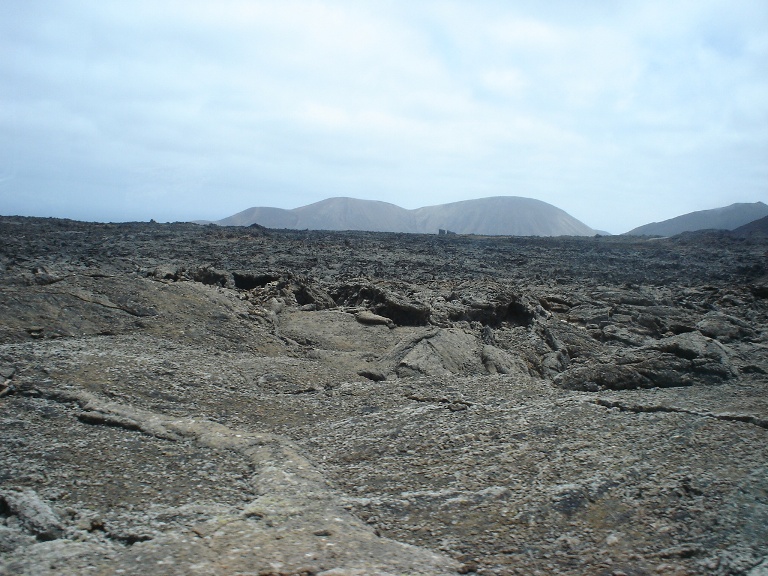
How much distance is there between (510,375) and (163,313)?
4.59 metres

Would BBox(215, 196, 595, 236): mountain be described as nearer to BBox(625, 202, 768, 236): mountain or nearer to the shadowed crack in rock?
BBox(625, 202, 768, 236): mountain

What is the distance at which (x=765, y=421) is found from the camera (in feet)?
18.4

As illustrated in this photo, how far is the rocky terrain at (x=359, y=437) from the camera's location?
366 centimetres

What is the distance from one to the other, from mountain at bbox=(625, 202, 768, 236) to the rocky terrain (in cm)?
5867

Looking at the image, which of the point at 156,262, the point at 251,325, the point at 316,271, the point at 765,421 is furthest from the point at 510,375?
the point at 156,262

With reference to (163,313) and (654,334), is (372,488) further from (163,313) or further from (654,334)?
(654,334)

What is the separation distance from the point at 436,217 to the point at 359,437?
2819 inches

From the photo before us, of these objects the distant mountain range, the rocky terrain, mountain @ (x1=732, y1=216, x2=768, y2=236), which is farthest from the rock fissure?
the distant mountain range

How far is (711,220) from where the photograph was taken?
65.5 m

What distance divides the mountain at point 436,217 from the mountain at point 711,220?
337 inches

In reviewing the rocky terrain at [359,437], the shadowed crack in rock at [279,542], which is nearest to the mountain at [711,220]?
the rocky terrain at [359,437]

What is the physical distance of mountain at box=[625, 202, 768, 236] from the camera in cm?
6356

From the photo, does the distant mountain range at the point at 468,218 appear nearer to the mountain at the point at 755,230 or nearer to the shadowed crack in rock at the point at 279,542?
the mountain at the point at 755,230

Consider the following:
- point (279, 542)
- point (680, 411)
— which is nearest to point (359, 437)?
point (279, 542)
